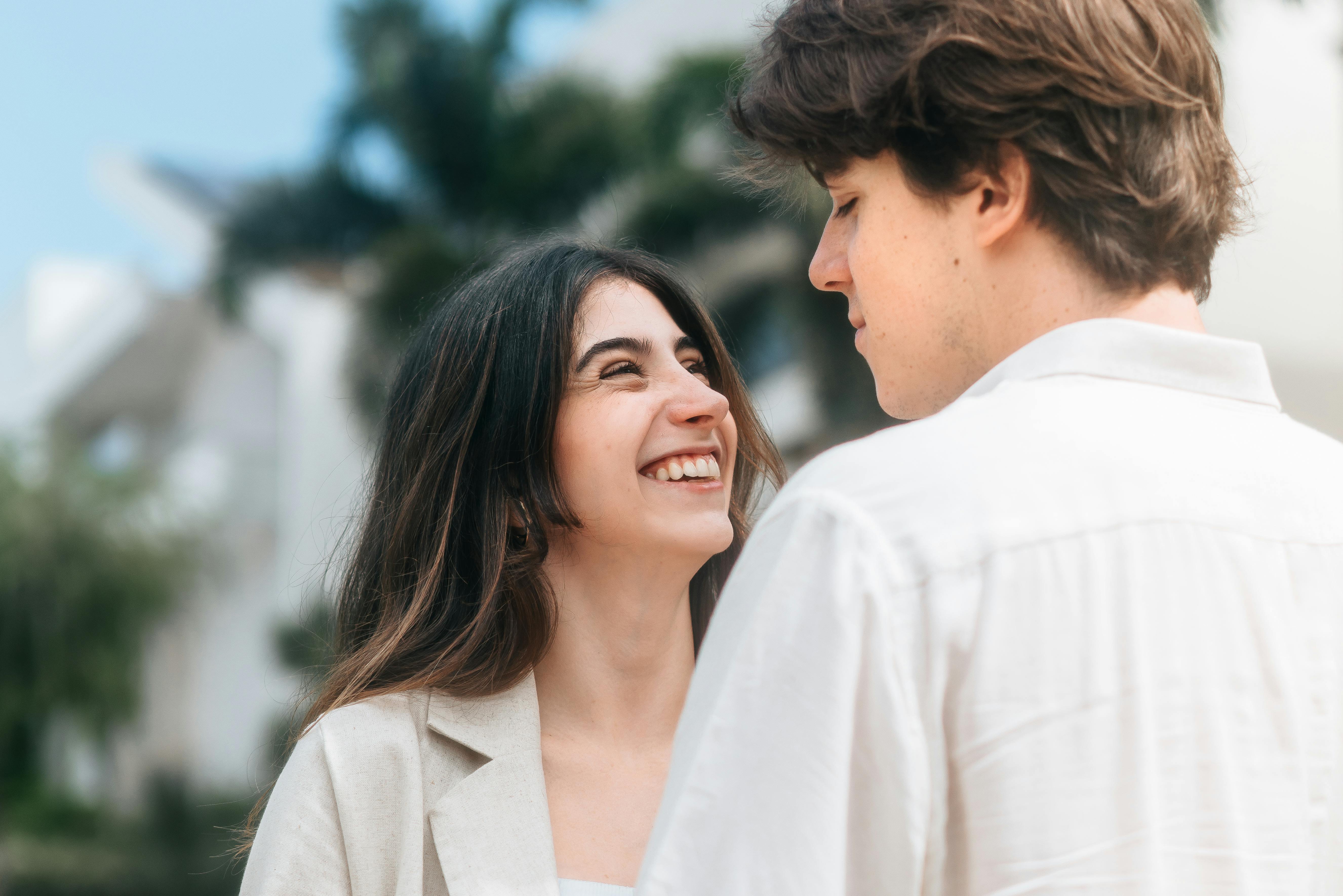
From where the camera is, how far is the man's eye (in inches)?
97.2

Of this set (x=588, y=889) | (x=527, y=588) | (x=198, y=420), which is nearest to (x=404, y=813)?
(x=588, y=889)

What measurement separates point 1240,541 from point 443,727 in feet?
4.80

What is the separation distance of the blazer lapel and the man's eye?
23.8 inches

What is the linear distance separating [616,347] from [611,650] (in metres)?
0.55

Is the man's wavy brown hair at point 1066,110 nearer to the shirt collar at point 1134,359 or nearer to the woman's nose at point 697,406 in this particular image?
the shirt collar at point 1134,359

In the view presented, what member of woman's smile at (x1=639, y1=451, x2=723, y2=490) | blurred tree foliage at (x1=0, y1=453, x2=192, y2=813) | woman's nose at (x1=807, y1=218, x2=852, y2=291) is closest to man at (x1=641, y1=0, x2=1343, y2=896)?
woman's nose at (x1=807, y1=218, x2=852, y2=291)

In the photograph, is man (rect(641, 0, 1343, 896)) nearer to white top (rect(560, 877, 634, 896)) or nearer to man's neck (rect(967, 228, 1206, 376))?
man's neck (rect(967, 228, 1206, 376))

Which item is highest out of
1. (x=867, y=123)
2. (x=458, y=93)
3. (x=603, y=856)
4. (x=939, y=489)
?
(x=458, y=93)

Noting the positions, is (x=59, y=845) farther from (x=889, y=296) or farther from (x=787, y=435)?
(x=889, y=296)

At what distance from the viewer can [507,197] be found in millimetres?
13031

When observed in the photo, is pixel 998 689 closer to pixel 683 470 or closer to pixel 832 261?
pixel 832 261

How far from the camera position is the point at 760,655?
1.01 metres

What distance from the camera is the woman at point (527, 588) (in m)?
2.14

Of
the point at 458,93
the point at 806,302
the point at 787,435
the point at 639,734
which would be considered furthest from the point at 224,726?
the point at 639,734
